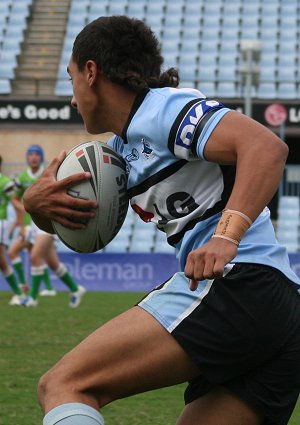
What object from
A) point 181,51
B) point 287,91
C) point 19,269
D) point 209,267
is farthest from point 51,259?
point 181,51

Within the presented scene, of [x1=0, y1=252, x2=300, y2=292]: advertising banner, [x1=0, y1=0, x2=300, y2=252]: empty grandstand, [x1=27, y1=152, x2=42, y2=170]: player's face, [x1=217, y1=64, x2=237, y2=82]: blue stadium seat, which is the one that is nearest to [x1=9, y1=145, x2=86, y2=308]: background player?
[x1=27, y1=152, x2=42, y2=170]: player's face

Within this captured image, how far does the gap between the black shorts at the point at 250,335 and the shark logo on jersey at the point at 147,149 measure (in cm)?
44

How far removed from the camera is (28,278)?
17.6m

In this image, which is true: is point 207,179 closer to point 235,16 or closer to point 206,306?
point 206,306

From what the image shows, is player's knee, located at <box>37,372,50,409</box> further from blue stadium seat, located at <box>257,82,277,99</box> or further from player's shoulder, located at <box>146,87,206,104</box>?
blue stadium seat, located at <box>257,82,277,99</box>

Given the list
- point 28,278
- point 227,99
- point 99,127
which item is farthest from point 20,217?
point 99,127

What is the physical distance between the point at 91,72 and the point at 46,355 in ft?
16.3

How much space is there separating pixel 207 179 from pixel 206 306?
42 centimetres

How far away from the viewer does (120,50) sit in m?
3.22

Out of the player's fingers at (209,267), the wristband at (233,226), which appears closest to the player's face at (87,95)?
the wristband at (233,226)

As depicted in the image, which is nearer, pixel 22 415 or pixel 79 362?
pixel 79 362

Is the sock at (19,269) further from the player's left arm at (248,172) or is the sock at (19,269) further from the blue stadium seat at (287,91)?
the player's left arm at (248,172)

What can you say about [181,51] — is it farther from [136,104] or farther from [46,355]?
[136,104]

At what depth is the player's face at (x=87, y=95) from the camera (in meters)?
3.26
